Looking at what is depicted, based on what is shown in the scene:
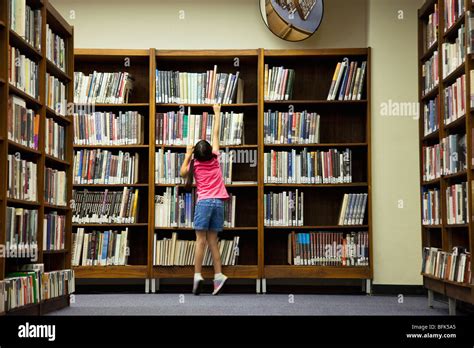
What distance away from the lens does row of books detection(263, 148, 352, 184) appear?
7.29 meters

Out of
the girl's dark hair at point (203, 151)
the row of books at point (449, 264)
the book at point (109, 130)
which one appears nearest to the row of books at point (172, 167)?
the book at point (109, 130)

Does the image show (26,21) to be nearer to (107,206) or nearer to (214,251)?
(107,206)

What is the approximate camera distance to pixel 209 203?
6910mm

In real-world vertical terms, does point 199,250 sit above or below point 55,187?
below

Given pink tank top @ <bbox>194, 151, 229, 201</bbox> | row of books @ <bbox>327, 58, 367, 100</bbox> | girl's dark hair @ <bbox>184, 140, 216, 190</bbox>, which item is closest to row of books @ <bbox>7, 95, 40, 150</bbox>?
girl's dark hair @ <bbox>184, 140, 216, 190</bbox>

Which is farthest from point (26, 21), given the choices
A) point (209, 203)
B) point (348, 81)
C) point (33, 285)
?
point (348, 81)

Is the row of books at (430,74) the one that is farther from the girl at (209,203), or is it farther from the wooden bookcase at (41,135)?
the wooden bookcase at (41,135)

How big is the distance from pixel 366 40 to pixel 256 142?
146 centimetres

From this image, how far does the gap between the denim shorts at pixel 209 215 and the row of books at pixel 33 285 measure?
139cm

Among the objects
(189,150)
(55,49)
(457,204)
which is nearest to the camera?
(457,204)

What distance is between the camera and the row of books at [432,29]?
19.4 feet

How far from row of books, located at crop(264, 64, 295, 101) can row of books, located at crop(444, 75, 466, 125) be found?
2.11 metres

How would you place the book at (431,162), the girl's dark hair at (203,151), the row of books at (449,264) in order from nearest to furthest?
1. the row of books at (449,264)
2. the book at (431,162)
3. the girl's dark hair at (203,151)

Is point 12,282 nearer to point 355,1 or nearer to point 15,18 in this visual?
point 15,18
